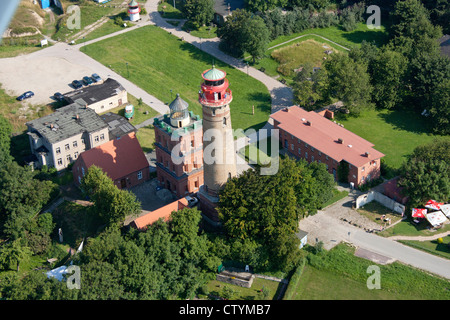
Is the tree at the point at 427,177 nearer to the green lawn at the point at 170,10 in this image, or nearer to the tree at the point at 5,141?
the tree at the point at 5,141

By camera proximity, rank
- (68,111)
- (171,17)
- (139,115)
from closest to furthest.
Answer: (68,111) < (139,115) < (171,17)

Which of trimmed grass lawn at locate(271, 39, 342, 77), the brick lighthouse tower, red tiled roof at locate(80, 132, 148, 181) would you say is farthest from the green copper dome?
trimmed grass lawn at locate(271, 39, 342, 77)

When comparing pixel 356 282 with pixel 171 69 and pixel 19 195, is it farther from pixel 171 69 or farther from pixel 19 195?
pixel 171 69

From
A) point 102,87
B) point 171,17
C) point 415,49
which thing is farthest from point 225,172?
point 171,17

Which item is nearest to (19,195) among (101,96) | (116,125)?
(116,125)

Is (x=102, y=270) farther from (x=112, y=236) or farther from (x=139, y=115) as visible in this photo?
(x=139, y=115)

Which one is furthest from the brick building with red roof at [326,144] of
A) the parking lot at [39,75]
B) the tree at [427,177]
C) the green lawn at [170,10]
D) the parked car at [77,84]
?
the green lawn at [170,10]
